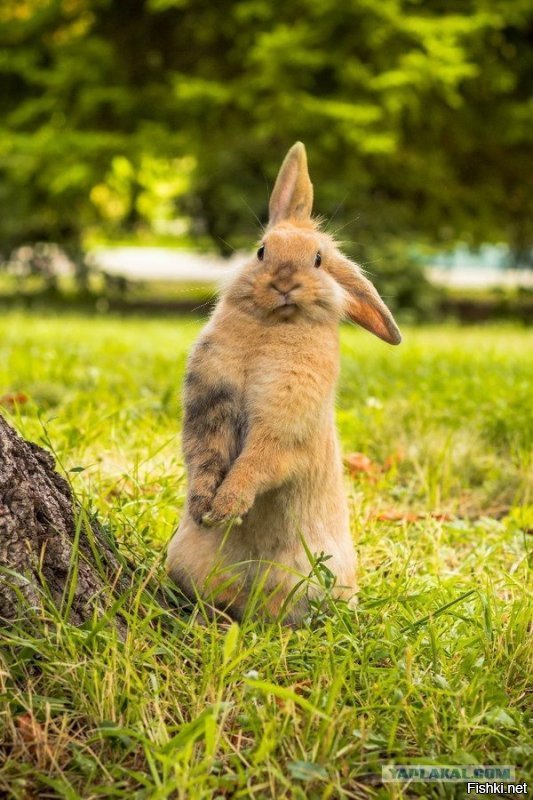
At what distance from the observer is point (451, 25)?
9352 mm

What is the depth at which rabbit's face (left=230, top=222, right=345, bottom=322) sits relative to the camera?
2.22 meters

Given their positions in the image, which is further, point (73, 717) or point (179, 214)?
point (179, 214)

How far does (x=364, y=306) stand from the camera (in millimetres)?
2410

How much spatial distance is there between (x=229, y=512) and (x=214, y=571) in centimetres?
21

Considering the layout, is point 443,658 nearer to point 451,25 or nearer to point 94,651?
point 94,651

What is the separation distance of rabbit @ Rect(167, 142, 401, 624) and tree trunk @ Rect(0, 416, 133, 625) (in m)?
0.24

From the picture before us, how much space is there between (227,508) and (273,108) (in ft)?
28.0

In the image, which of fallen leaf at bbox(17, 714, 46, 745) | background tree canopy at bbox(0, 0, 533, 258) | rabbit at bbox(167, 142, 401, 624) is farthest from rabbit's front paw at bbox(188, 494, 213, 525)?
background tree canopy at bbox(0, 0, 533, 258)

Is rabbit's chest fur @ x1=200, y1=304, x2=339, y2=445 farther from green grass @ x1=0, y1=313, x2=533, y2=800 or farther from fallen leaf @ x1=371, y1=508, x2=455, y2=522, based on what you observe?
fallen leaf @ x1=371, y1=508, x2=455, y2=522

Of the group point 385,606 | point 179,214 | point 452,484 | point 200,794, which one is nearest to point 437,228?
point 179,214

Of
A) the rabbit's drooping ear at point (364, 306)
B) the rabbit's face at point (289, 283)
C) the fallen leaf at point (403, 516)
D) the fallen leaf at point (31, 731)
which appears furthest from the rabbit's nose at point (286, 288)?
the fallen leaf at point (403, 516)

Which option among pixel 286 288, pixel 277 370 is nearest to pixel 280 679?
pixel 277 370

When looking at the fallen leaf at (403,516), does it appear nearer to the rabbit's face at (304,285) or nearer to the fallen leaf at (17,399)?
the rabbit's face at (304,285)

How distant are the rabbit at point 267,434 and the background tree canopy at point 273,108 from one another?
7.43 m
